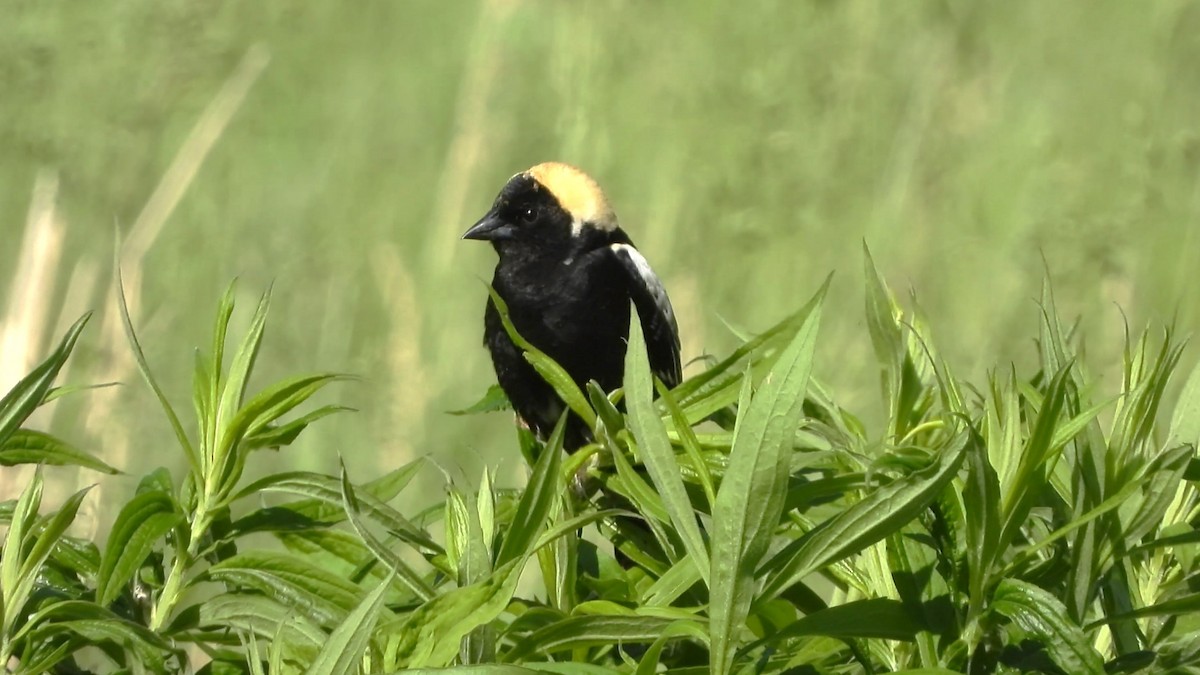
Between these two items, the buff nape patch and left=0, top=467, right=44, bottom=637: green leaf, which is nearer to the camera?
left=0, top=467, right=44, bottom=637: green leaf

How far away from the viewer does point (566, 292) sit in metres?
3.08

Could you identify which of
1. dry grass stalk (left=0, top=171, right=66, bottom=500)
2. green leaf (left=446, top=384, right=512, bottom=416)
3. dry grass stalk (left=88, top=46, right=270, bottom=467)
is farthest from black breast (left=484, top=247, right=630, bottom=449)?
green leaf (left=446, top=384, right=512, bottom=416)

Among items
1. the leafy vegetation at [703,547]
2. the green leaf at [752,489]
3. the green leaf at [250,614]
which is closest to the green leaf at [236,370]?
the leafy vegetation at [703,547]

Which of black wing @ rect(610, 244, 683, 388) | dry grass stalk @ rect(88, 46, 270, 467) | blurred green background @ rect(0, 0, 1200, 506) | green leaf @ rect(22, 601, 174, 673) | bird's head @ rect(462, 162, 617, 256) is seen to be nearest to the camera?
green leaf @ rect(22, 601, 174, 673)

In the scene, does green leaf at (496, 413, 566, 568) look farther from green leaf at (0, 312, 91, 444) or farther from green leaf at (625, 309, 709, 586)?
green leaf at (0, 312, 91, 444)

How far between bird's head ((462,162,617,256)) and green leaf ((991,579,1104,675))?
8.14 ft

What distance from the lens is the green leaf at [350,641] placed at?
0.71m

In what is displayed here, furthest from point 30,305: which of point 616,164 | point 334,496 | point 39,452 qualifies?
point 334,496

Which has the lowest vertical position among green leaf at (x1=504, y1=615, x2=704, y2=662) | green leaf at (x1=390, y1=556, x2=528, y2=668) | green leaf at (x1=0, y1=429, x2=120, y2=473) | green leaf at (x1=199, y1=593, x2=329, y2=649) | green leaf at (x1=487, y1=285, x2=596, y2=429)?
green leaf at (x1=199, y1=593, x2=329, y2=649)

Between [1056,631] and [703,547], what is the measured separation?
0.18 m

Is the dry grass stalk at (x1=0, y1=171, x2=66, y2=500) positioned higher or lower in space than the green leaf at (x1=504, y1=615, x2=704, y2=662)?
lower

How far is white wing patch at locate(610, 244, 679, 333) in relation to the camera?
9.80 ft

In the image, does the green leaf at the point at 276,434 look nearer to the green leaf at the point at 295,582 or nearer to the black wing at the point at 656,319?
the green leaf at the point at 295,582

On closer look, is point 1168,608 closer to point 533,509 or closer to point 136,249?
point 533,509
